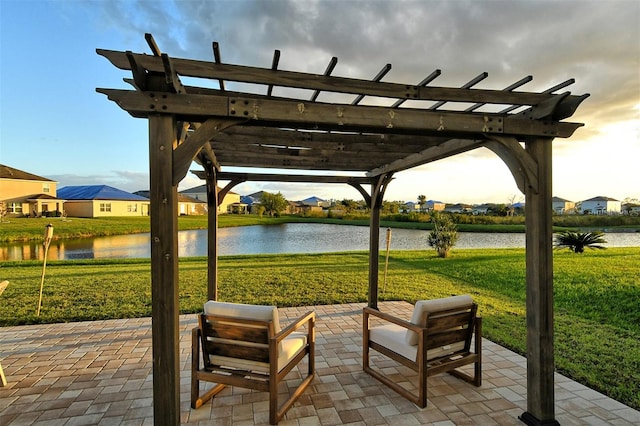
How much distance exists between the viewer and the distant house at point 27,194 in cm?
2638

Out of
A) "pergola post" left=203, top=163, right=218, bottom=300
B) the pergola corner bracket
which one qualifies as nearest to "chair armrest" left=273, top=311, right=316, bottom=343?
the pergola corner bracket

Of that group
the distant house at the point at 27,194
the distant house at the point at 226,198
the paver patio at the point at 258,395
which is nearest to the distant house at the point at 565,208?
the paver patio at the point at 258,395

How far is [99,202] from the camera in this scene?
36.1 meters

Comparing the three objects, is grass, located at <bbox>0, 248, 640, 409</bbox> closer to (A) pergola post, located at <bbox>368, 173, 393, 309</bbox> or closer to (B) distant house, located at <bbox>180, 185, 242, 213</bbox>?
(A) pergola post, located at <bbox>368, 173, 393, 309</bbox>

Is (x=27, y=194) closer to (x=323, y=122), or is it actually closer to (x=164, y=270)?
(x=164, y=270)

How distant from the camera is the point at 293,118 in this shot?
216 centimetres

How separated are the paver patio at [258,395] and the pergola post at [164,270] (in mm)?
406

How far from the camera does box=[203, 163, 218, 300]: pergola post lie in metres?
4.57

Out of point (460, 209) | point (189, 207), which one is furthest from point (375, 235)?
point (460, 209)

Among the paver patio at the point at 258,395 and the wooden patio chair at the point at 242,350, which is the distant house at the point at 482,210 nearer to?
the paver patio at the point at 258,395

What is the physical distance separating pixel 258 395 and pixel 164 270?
140cm

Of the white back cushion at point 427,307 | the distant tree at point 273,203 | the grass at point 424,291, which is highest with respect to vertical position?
the distant tree at point 273,203

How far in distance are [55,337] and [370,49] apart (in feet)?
16.9

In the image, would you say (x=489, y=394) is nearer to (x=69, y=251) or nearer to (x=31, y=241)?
(x=69, y=251)
